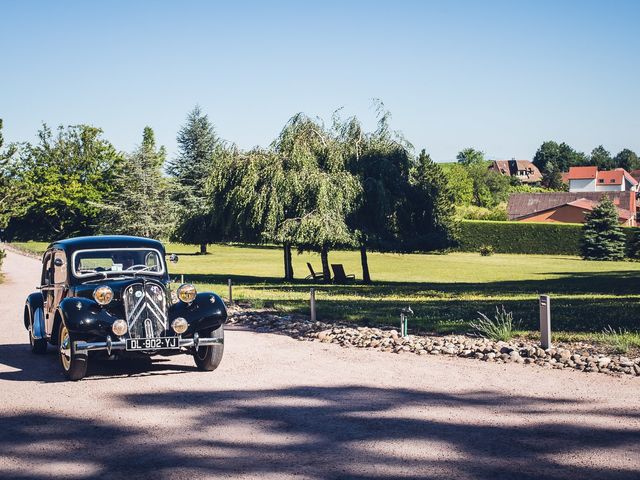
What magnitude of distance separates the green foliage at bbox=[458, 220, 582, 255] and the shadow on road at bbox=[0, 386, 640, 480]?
5955 cm

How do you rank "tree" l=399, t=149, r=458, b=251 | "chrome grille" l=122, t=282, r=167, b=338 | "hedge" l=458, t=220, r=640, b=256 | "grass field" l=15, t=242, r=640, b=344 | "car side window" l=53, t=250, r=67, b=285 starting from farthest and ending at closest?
"hedge" l=458, t=220, r=640, b=256
"tree" l=399, t=149, r=458, b=251
"grass field" l=15, t=242, r=640, b=344
"car side window" l=53, t=250, r=67, b=285
"chrome grille" l=122, t=282, r=167, b=338

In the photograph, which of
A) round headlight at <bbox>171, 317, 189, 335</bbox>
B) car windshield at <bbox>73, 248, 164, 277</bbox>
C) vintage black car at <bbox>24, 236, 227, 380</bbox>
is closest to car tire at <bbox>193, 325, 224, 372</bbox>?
vintage black car at <bbox>24, 236, 227, 380</bbox>

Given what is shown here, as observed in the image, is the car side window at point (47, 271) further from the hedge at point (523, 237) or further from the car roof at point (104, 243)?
the hedge at point (523, 237)

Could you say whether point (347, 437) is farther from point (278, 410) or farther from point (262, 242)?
point (262, 242)

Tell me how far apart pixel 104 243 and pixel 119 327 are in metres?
2.28

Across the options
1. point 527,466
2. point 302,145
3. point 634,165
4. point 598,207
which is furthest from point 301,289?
point 634,165

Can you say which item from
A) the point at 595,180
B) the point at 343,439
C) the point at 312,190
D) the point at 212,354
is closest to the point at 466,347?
the point at 212,354

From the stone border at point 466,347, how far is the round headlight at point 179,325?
3.70 m

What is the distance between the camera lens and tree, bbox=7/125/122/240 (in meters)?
73.4

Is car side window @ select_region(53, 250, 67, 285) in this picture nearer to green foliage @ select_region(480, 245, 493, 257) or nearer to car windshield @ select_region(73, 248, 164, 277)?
car windshield @ select_region(73, 248, 164, 277)

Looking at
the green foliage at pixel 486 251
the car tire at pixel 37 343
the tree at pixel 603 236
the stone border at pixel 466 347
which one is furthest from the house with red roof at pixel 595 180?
the car tire at pixel 37 343

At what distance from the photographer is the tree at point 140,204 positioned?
57938mm

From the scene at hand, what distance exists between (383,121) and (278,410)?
26.6 meters

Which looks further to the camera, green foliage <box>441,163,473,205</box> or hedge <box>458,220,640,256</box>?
green foliage <box>441,163,473,205</box>
